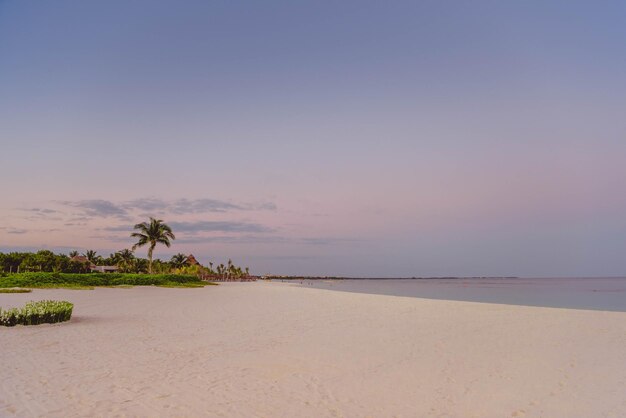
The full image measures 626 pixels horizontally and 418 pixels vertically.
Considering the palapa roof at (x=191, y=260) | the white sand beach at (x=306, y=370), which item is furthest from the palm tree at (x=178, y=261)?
the white sand beach at (x=306, y=370)

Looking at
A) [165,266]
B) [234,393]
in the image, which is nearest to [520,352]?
[234,393]

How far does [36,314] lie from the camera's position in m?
17.0

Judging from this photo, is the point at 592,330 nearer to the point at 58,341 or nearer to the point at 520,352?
the point at 520,352

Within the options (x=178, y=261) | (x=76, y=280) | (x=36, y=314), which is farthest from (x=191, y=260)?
(x=36, y=314)

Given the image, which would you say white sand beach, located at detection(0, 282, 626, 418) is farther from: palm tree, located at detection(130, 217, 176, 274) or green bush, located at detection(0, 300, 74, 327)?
palm tree, located at detection(130, 217, 176, 274)

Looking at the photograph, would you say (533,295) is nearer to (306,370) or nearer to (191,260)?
(306,370)

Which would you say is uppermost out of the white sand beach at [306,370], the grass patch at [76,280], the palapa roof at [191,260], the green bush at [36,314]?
the palapa roof at [191,260]

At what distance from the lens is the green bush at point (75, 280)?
43.8 meters

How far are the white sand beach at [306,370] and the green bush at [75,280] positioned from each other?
30.7 meters

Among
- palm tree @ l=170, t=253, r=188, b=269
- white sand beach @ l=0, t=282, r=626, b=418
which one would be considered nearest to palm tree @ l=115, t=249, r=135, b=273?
palm tree @ l=170, t=253, r=188, b=269

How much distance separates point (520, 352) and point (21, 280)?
46.6m

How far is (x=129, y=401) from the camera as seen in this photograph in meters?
8.04

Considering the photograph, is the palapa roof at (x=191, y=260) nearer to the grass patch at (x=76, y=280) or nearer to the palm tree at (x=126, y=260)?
the palm tree at (x=126, y=260)

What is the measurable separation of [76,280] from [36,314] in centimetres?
3519
